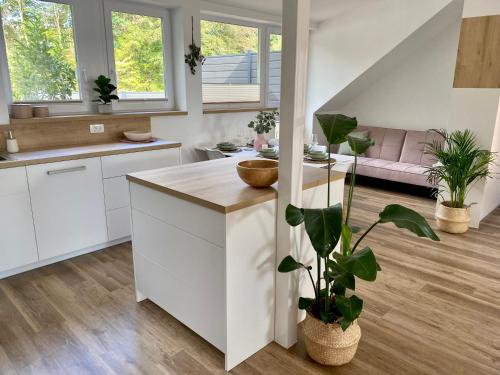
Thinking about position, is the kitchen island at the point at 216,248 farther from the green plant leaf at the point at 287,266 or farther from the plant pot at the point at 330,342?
the plant pot at the point at 330,342

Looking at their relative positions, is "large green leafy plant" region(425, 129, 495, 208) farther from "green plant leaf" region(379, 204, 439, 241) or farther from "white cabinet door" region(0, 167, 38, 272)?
"white cabinet door" region(0, 167, 38, 272)

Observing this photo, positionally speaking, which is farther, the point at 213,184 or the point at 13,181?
the point at 13,181

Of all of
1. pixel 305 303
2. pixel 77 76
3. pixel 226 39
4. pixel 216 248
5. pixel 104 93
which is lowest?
pixel 305 303

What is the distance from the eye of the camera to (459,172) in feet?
11.8

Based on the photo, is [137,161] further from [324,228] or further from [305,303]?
[324,228]

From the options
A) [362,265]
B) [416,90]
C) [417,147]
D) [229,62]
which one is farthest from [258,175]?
[416,90]

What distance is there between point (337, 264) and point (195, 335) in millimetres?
984

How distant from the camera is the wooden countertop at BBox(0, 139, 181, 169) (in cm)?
279

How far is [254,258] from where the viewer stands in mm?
1940

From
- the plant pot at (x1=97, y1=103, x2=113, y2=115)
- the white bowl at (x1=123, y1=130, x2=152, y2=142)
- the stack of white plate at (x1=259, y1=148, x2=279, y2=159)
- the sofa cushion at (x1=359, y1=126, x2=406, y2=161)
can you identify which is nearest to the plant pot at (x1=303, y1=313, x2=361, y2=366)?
the stack of white plate at (x1=259, y1=148, x2=279, y2=159)

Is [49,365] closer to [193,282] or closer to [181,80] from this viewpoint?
[193,282]

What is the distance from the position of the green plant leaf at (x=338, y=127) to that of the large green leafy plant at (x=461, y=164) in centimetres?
233

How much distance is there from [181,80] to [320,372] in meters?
3.30

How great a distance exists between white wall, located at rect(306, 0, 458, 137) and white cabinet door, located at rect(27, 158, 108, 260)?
3608 mm
